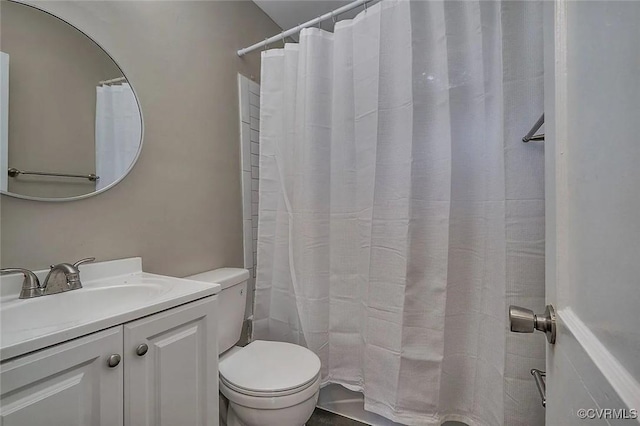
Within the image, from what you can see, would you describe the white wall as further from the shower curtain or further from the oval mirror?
the oval mirror

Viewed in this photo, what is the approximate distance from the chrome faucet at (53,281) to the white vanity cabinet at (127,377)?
1.26ft

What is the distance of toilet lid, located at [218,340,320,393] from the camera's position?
44.4 inches

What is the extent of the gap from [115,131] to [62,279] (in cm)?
59

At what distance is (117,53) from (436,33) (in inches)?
50.8

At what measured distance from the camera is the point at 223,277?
1416 millimetres

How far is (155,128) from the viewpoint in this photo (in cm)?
132

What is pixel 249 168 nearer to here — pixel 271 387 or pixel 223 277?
pixel 223 277

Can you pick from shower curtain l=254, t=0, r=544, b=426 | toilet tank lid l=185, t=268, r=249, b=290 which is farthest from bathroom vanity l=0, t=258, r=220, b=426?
shower curtain l=254, t=0, r=544, b=426

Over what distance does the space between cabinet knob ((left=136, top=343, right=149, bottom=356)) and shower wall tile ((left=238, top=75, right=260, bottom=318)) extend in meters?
1.02

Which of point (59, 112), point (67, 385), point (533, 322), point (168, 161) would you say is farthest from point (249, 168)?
point (533, 322)

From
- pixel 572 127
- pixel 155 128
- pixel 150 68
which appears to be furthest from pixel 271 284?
pixel 572 127

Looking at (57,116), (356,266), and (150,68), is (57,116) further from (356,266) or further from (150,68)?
(356,266)

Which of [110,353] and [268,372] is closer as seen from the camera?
[110,353]

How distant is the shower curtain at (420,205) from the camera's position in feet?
3.35
